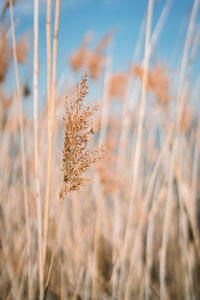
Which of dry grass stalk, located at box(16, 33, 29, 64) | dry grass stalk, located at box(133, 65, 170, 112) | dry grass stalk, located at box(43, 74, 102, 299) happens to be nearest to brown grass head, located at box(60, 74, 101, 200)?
dry grass stalk, located at box(43, 74, 102, 299)

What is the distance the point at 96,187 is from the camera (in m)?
1.32

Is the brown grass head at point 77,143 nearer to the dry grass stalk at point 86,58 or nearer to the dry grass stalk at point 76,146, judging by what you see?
the dry grass stalk at point 76,146

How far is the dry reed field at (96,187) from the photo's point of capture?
1.03 feet

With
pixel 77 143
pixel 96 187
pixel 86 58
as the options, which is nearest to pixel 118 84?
pixel 86 58

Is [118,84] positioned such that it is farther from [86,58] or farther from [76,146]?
[76,146]

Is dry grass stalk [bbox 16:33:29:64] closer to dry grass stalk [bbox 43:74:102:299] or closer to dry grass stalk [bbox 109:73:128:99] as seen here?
dry grass stalk [bbox 109:73:128:99]

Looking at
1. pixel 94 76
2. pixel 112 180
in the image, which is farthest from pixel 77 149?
pixel 94 76

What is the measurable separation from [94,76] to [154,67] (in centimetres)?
48

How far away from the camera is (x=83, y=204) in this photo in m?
1.34

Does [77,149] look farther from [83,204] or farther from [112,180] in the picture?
[83,204]

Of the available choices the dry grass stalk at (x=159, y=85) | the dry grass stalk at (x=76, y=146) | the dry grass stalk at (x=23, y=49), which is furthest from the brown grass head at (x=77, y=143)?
the dry grass stalk at (x=23, y=49)

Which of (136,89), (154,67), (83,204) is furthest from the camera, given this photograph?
(83,204)

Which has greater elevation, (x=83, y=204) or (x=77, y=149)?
(x=77, y=149)

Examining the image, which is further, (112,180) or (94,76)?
(94,76)
